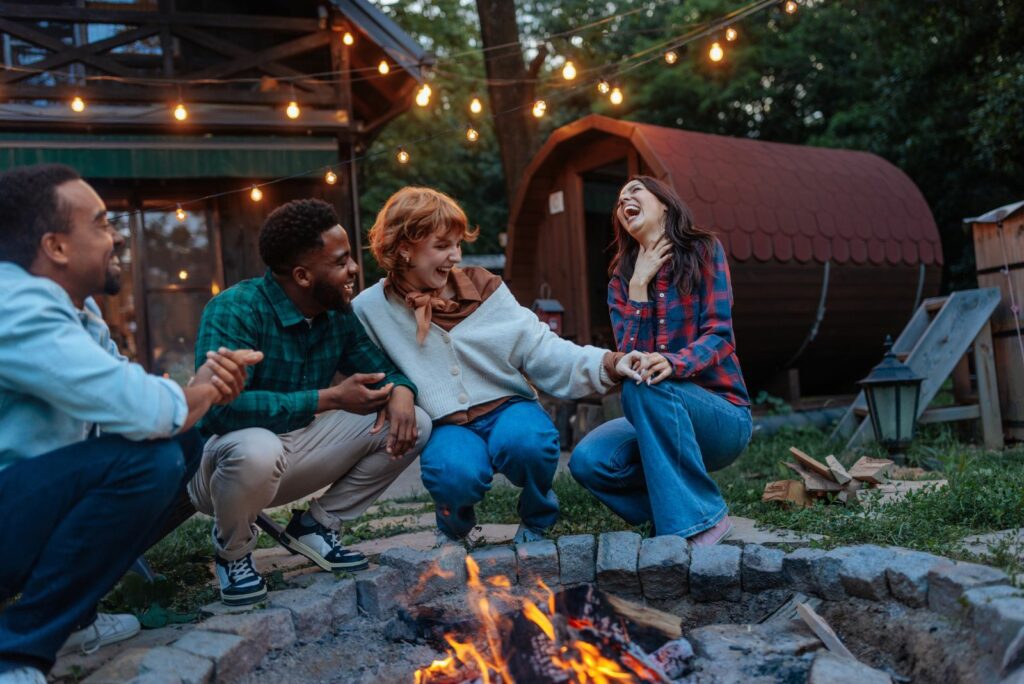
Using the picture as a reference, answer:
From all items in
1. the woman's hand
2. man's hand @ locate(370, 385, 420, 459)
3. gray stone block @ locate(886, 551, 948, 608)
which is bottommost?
gray stone block @ locate(886, 551, 948, 608)

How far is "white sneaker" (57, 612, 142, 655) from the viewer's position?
2576 millimetres

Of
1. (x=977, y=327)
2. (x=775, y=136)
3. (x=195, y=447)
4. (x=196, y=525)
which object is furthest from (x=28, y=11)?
(x=775, y=136)

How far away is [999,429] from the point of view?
5.88 metres

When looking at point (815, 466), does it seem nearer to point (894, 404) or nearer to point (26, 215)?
point (894, 404)

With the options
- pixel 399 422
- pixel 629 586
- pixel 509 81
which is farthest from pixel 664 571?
pixel 509 81

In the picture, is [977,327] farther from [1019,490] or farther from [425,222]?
[425,222]

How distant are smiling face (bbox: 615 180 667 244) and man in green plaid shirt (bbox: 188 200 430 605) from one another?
3.82 ft

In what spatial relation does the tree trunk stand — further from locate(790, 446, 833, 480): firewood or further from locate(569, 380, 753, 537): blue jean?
locate(569, 380, 753, 537): blue jean

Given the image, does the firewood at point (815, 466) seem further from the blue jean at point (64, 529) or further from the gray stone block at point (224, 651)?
the blue jean at point (64, 529)

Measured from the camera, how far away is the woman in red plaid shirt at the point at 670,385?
330 centimetres

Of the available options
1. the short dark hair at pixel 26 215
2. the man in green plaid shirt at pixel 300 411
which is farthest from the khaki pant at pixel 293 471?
the short dark hair at pixel 26 215

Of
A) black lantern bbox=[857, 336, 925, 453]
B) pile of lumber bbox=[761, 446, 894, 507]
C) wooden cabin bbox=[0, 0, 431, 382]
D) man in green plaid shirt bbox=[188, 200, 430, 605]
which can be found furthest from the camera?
wooden cabin bbox=[0, 0, 431, 382]

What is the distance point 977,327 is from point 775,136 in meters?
13.4

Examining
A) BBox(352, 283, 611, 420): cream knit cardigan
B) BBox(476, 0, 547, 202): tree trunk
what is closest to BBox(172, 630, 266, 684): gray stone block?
BBox(352, 283, 611, 420): cream knit cardigan
